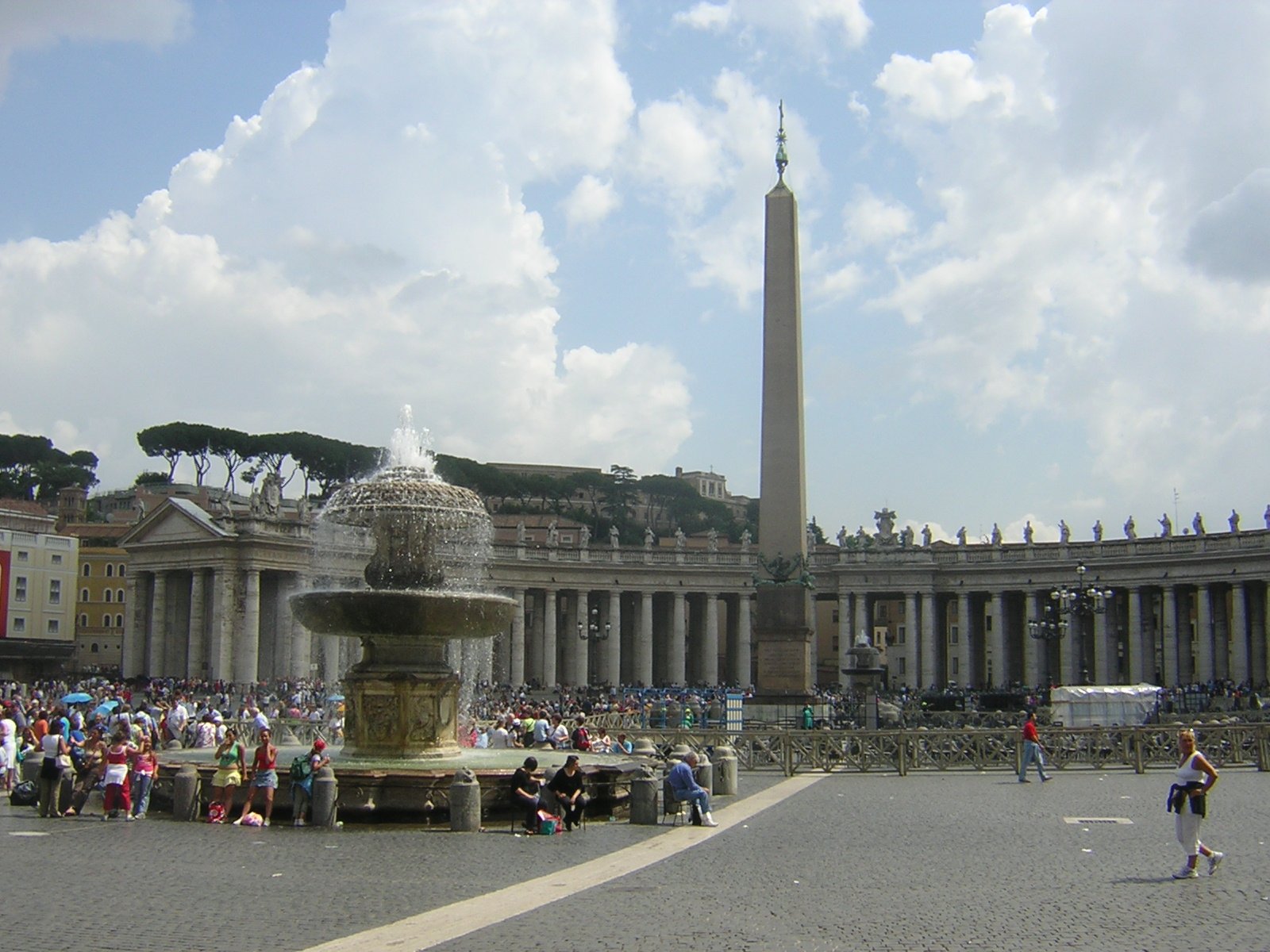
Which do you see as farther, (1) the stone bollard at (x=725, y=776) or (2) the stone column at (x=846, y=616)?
(2) the stone column at (x=846, y=616)

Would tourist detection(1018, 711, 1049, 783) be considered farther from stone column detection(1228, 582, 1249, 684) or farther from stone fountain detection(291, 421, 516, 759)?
stone column detection(1228, 582, 1249, 684)

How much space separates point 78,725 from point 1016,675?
62.6m

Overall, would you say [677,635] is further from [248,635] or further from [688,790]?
[688,790]

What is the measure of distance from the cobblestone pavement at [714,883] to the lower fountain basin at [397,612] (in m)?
3.26

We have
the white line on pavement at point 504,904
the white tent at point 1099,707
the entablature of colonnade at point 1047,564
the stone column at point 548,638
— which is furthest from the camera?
the stone column at point 548,638

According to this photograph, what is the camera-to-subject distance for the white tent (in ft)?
132

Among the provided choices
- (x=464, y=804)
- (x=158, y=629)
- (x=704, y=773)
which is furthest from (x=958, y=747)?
(x=158, y=629)

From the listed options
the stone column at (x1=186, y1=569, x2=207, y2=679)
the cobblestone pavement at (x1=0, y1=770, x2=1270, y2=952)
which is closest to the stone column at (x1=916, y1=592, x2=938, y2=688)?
the stone column at (x1=186, y1=569, x2=207, y2=679)

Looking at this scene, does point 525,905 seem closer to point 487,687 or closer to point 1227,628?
point 487,687

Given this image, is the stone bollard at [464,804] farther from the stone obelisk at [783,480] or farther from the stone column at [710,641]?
the stone column at [710,641]

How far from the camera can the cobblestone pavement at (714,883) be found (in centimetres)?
990

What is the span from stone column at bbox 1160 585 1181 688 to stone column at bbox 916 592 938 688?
36.1 ft

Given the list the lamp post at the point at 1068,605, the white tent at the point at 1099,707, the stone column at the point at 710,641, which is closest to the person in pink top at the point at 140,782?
the white tent at the point at 1099,707

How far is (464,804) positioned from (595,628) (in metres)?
49.6
